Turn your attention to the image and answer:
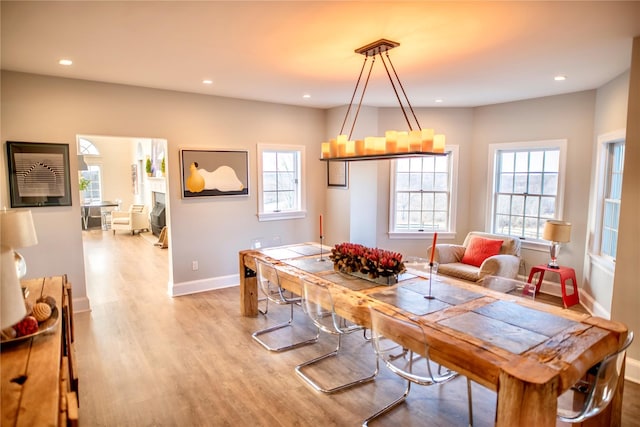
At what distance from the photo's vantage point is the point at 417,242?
6027mm

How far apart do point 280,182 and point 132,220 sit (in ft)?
19.4

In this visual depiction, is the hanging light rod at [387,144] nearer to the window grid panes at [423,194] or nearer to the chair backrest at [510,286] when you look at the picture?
the chair backrest at [510,286]

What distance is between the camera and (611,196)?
4242mm

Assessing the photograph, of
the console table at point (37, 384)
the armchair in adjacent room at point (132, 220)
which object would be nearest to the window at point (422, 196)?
the console table at point (37, 384)

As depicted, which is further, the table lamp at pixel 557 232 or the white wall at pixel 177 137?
the table lamp at pixel 557 232

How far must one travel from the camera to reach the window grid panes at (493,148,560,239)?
5145mm

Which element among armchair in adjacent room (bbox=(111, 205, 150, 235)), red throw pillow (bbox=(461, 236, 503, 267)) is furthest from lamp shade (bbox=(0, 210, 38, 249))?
armchair in adjacent room (bbox=(111, 205, 150, 235))

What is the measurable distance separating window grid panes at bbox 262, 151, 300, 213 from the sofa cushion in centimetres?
242

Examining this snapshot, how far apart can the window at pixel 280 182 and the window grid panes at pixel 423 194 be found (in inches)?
62.5

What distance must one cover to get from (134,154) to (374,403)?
10934mm

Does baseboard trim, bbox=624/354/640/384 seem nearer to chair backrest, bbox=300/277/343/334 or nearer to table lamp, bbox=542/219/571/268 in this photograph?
table lamp, bbox=542/219/571/268

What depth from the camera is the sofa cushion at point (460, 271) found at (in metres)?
4.64

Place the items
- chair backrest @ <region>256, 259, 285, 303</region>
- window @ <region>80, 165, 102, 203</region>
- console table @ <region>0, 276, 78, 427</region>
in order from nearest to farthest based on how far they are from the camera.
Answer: console table @ <region>0, 276, 78, 427</region> < chair backrest @ <region>256, 259, 285, 303</region> < window @ <region>80, 165, 102, 203</region>

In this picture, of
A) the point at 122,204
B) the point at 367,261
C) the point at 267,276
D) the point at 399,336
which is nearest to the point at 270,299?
the point at 267,276
